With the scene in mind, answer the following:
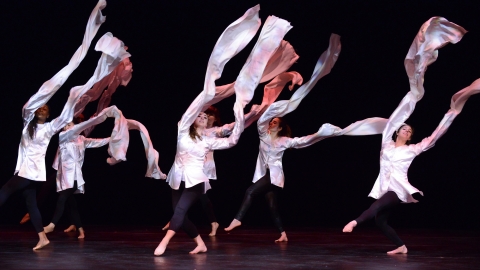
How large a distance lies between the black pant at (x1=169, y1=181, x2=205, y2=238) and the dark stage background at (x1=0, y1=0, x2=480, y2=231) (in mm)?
3302

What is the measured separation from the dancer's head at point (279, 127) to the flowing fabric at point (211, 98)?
3.66 ft

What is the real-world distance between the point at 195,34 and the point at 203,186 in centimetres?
354

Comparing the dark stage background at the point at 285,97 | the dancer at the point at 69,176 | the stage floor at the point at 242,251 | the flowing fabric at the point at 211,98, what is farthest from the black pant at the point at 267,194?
the dark stage background at the point at 285,97

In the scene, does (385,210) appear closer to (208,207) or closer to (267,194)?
(267,194)

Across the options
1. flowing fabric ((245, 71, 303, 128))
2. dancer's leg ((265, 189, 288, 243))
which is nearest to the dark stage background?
flowing fabric ((245, 71, 303, 128))

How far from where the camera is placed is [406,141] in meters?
6.00

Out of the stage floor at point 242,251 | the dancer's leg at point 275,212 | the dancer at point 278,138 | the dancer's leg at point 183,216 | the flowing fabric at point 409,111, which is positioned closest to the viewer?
the stage floor at point 242,251

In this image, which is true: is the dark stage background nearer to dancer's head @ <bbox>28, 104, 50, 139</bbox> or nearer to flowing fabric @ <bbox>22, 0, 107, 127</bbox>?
flowing fabric @ <bbox>22, 0, 107, 127</bbox>

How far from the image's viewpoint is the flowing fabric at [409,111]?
5.70m

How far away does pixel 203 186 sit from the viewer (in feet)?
17.9

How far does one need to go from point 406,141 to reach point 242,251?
166 cm

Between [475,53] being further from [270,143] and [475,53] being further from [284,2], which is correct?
[270,143]

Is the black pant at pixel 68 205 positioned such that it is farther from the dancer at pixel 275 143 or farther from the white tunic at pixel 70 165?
the dancer at pixel 275 143

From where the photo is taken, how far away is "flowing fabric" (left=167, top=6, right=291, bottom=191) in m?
5.38
